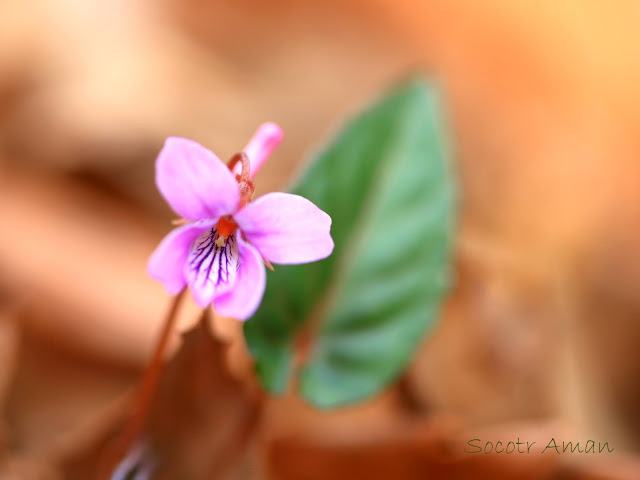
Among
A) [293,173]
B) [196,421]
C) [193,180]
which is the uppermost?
[193,180]

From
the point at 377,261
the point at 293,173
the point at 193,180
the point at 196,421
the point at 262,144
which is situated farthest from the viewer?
the point at 293,173

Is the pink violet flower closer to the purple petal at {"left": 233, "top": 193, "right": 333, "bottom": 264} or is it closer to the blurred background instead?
the purple petal at {"left": 233, "top": 193, "right": 333, "bottom": 264}

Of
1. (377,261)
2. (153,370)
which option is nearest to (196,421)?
(153,370)

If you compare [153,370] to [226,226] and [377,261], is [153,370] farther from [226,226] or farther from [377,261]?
[377,261]

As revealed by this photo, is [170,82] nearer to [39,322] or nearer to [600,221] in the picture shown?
[39,322]

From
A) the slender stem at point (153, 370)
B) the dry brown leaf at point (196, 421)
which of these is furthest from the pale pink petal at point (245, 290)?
the dry brown leaf at point (196, 421)

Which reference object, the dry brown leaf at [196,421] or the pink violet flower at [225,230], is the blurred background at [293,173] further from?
the pink violet flower at [225,230]

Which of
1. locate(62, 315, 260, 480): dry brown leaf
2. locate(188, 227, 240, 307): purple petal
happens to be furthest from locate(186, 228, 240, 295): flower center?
locate(62, 315, 260, 480): dry brown leaf
